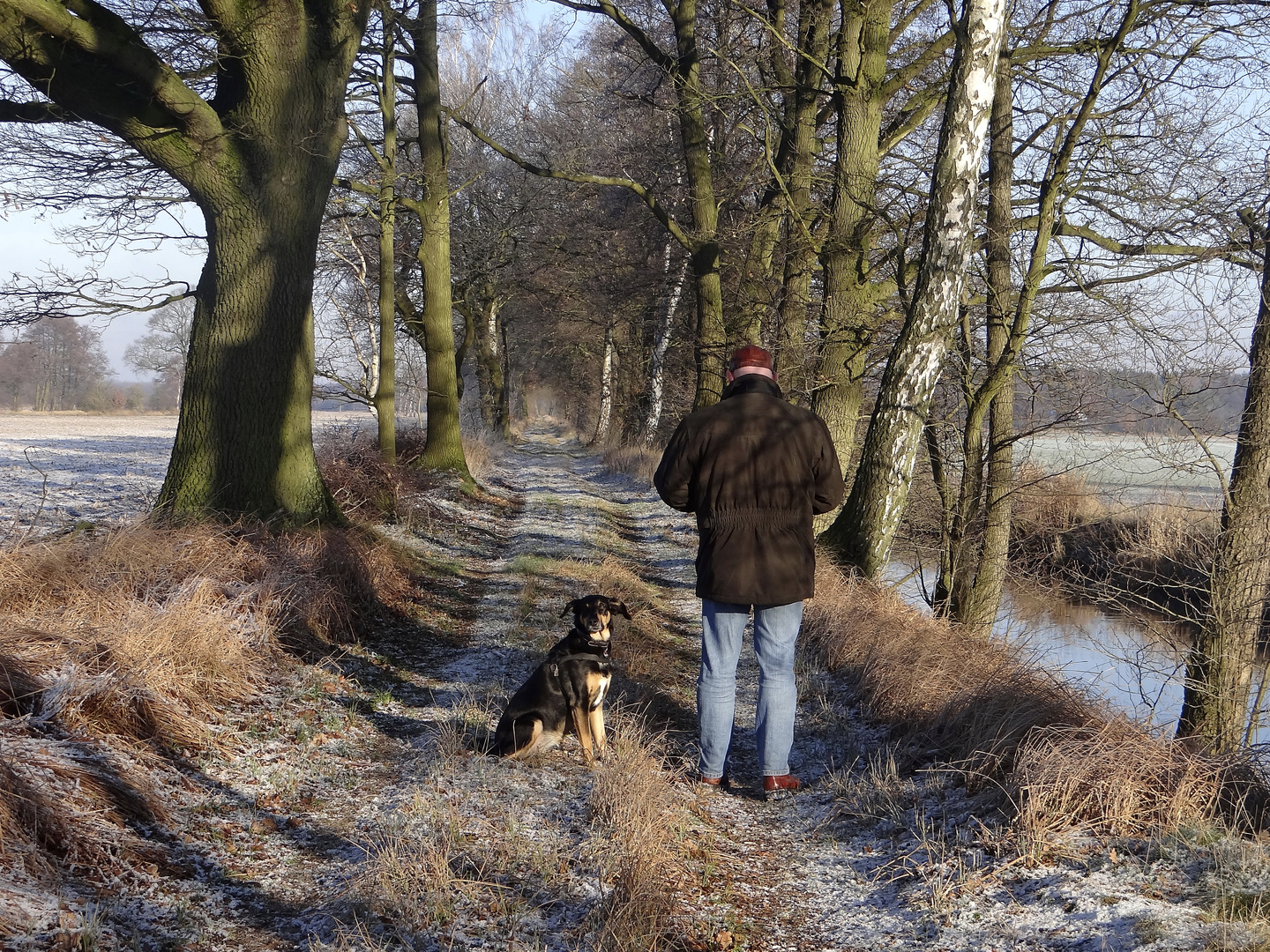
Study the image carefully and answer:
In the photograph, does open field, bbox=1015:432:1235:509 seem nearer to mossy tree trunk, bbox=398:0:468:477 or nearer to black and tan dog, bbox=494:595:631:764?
black and tan dog, bbox=494:595:631:764

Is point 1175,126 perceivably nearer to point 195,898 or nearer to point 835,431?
point 835,431

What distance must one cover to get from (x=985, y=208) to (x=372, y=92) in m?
9.17

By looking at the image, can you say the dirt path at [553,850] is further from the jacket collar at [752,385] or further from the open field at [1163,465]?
the open field at [1163,465]

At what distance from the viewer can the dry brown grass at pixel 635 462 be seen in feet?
66.0

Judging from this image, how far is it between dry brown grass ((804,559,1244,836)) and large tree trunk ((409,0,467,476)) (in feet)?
31.9

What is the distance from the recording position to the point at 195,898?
3.22 meters

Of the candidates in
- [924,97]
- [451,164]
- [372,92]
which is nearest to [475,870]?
[924,97]

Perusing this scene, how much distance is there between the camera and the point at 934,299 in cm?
814

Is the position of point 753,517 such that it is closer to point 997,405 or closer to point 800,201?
point 997,405

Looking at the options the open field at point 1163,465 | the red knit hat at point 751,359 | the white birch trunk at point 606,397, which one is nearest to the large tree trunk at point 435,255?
the open field at point 1163,465

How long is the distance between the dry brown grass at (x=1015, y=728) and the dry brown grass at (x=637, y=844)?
141cm

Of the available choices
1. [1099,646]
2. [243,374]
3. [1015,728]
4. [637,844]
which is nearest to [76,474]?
[243,374]

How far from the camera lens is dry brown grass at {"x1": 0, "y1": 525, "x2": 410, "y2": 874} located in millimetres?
3287

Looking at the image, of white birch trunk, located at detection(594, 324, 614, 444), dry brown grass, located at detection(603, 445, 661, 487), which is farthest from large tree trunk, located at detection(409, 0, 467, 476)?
white birch trunk, located at detection(594, 324, 614, 444)
